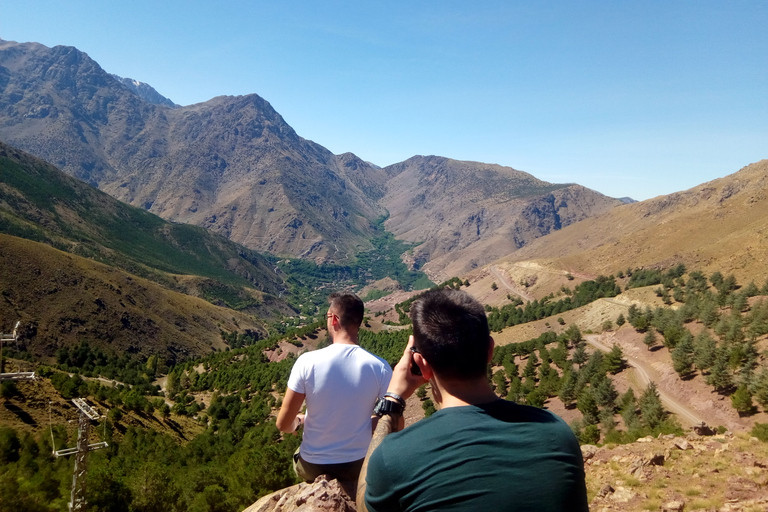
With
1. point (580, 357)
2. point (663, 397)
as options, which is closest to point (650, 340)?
point (580, 357)

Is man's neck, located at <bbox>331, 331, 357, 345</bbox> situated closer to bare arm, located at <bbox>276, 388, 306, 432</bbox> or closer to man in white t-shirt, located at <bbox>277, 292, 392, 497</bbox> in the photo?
man in white t-shirt, located at <bbox>277, 292, 392, 497</bbox>

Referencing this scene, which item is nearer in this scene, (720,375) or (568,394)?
(720,375)

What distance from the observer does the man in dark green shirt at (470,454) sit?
218 cm

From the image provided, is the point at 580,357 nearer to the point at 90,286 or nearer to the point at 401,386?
the point at 401,386

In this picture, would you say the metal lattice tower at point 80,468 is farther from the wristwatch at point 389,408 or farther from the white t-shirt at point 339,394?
the wristwatch at point 389,408

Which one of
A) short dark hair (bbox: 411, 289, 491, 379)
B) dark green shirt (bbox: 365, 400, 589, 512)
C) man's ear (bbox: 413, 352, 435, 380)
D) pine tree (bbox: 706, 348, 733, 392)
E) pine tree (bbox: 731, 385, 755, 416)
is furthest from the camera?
pine tree (bbox: 706, 348, 733, 392)

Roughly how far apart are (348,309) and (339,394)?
3.17ft

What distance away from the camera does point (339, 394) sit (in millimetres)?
4473

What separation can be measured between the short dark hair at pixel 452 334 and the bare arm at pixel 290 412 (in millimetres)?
2171

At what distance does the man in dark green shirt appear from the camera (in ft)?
7.16

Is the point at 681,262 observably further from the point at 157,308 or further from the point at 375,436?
the point at 157,308

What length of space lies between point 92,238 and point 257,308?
63.7 metres

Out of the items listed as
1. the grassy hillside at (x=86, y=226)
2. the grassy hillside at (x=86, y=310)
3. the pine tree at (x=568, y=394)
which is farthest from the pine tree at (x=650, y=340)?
the grassy hillside at (x=86, y=226)

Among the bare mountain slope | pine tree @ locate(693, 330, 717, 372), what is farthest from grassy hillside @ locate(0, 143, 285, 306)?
pine tree @ locate(693, 330, 717, 372)
